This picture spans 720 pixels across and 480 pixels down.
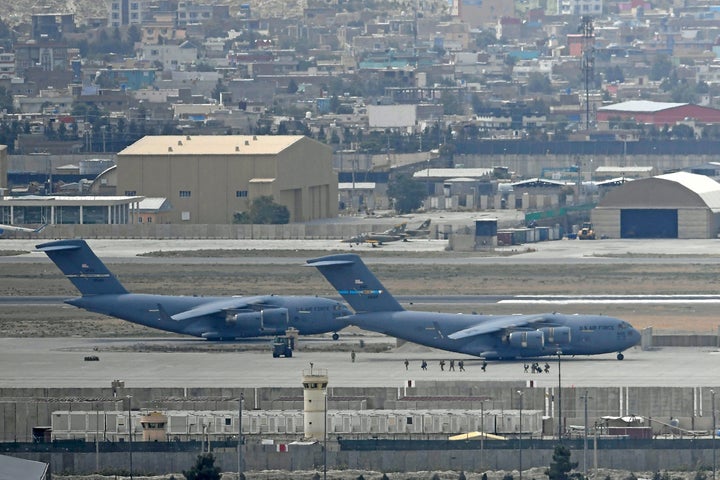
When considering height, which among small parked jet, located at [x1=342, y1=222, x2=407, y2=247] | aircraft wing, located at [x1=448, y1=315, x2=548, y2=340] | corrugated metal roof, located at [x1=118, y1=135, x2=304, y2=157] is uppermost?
corrugated metal roof, located at [x1=118, y1=135, x2=304, y2=157]

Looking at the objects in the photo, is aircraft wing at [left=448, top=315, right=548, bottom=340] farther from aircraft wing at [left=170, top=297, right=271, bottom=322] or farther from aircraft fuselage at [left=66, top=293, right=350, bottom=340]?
aircraft wing at [left=170, top=297, right=271, bottom=322]

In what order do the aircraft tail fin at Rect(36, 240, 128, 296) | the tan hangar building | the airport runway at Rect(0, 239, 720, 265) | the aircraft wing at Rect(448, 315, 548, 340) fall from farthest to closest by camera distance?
the tan hangar building, the airport runway at Rect(0, 239, 720, 265), the aircraft tail fin at Rect(36, 240, 128, 296), the aircraft wing at Rect(448, 315, 548, 340)

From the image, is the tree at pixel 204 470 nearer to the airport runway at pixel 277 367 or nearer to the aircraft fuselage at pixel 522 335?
the airport runway at pixel 277 367

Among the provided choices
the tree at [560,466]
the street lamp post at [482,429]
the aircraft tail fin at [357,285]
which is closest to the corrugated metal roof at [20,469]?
the street lamp post at [482,429]

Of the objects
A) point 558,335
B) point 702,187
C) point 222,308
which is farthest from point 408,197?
point 558,335

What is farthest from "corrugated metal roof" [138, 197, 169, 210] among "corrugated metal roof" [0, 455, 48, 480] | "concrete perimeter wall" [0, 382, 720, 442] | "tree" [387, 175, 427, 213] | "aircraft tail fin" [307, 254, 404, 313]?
"corrugated metal roof" [0, 455, 48, 480]

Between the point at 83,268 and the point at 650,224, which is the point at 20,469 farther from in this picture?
the point at 650,224

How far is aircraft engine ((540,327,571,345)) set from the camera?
96925 millimetres

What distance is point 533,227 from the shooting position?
6752 inches

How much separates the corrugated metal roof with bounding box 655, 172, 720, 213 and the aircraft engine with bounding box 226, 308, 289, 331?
6805cm

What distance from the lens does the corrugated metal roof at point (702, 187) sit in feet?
548

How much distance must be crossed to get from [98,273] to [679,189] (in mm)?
70464

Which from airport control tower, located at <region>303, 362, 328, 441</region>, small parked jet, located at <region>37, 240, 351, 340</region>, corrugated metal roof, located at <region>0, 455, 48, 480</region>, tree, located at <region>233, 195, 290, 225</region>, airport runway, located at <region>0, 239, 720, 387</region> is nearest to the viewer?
corrugated metal roof, located at <region>0, 455, 48, 480</region>

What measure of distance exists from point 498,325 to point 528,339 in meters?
1.68
